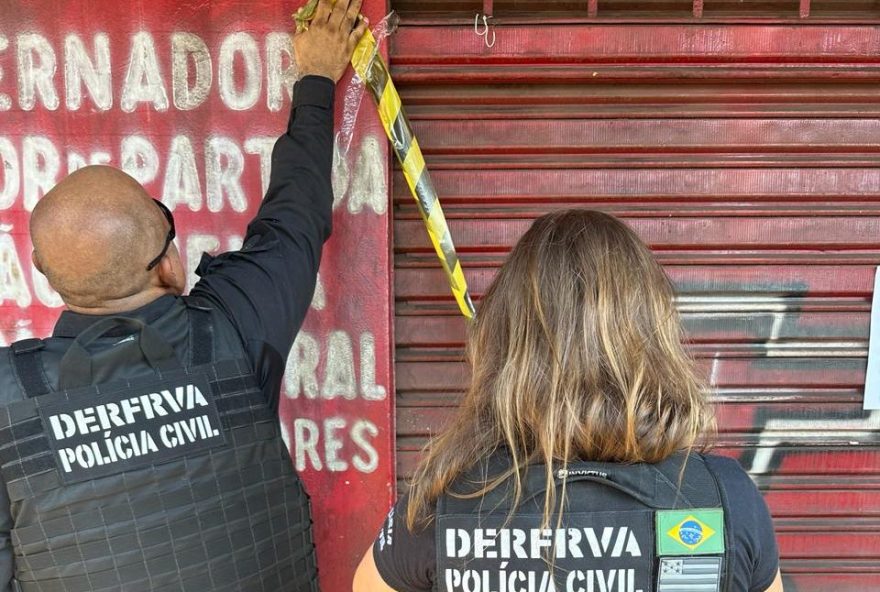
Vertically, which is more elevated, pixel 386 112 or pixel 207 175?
pixel 386 112

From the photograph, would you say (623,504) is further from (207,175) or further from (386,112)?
(207,175)

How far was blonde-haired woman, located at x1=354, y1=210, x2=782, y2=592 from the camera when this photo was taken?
130cm

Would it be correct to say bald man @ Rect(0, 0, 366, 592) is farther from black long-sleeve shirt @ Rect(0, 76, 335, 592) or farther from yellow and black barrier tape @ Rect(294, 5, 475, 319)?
yellow and black barrier tape @ Rect(294, 5, 475, 319)

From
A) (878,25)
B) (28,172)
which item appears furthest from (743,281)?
(28,172)

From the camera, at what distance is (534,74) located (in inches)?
105

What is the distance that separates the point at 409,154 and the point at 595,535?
5.70ft

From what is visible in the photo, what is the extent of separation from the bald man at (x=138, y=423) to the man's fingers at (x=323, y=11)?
1029 mm

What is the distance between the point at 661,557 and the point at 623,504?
13 centimetres

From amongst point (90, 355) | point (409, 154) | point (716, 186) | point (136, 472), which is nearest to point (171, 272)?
point (90, 355)

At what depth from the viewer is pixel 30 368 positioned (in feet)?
5.56

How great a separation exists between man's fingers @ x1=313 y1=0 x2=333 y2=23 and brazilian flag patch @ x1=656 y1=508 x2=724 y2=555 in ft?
6.88

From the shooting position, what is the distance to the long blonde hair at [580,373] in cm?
135

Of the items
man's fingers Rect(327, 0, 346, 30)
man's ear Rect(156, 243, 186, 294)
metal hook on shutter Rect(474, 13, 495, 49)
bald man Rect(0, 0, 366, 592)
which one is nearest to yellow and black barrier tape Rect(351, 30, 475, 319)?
man's fingers Rect(327, 0, 346, 30)

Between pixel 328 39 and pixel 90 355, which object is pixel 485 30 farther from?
pixel 90 355
